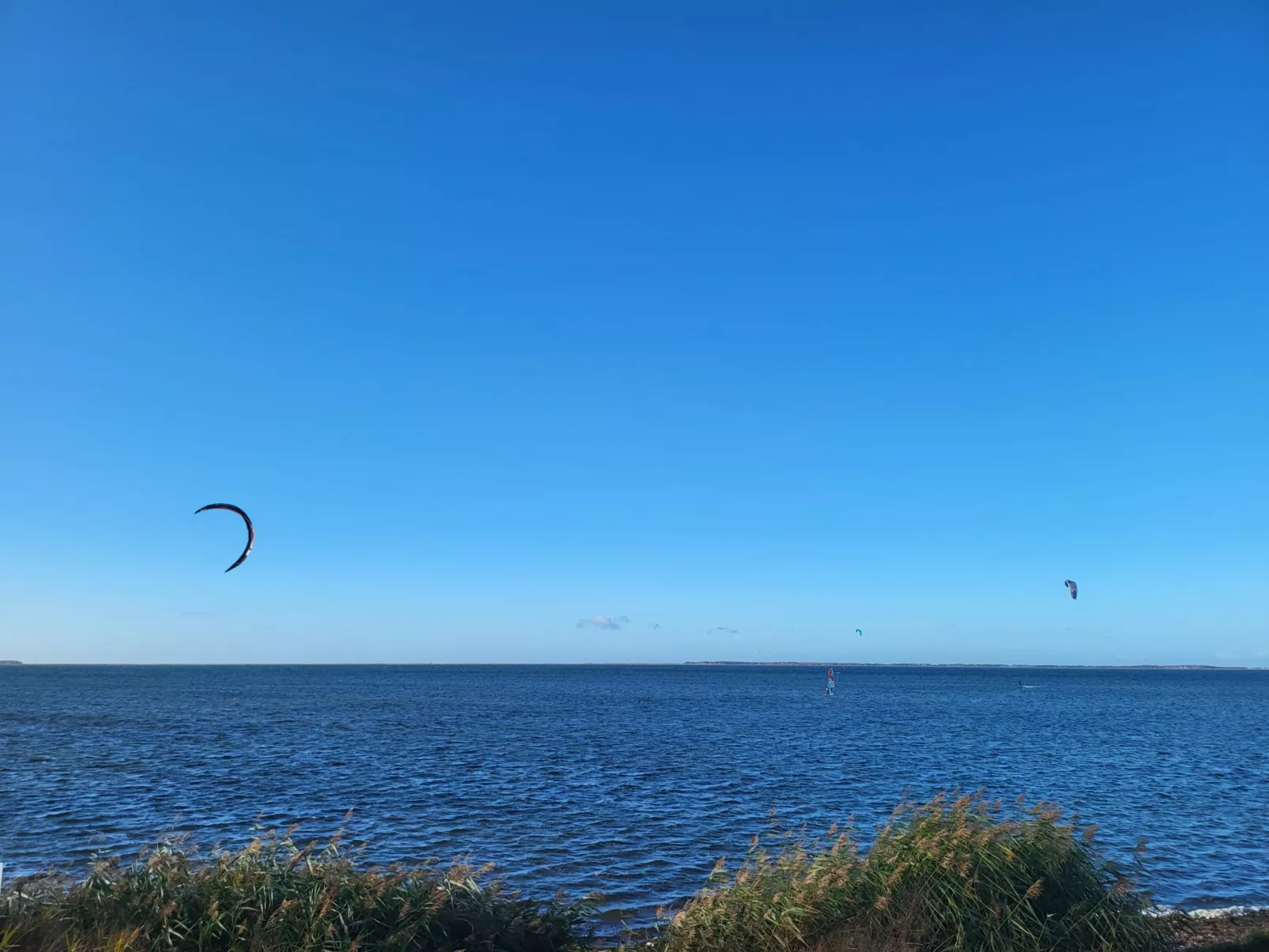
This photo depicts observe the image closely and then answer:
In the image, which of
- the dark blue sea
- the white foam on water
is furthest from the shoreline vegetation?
the dark blue sea

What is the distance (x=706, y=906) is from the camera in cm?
1199

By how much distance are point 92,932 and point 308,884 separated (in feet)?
7.56

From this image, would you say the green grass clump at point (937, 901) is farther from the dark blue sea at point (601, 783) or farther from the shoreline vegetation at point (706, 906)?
the dark blue sea at point (601, 783)

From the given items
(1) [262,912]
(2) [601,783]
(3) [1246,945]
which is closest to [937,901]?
(3) [1246,945]

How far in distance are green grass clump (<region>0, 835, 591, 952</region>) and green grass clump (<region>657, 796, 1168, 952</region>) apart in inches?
96.7

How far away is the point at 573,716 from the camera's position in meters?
80.7

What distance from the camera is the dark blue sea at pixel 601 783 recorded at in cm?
2422

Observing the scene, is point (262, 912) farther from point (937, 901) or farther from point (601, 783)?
point (601, 783)

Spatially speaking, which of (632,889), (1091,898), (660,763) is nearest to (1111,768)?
(660,763)

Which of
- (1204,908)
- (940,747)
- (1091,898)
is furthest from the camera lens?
(940,747)

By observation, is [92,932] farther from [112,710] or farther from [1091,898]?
[112,710]

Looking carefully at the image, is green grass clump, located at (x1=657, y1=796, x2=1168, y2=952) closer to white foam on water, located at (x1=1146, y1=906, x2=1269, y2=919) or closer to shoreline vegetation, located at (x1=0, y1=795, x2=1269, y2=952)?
shoreline vegetation, located at (x1=0, y1=795, x2=1269, y2=952)

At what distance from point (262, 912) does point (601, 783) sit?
2834cm

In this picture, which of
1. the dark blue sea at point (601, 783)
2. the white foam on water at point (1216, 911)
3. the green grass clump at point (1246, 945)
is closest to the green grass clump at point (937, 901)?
the green grass clump at point (1246, 945)
